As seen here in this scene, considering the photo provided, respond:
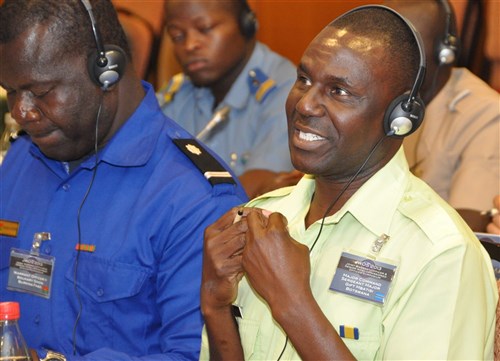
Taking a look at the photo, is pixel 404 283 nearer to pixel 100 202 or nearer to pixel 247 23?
pixel 100 202

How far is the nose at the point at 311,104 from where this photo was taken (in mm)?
1596

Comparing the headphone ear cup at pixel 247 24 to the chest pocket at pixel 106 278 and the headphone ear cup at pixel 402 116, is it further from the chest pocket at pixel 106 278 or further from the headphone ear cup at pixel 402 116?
the headphone ear cup at pixel 402 116

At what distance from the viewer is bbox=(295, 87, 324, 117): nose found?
1.60m

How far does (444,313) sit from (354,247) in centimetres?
23

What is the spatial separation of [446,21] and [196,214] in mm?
1154

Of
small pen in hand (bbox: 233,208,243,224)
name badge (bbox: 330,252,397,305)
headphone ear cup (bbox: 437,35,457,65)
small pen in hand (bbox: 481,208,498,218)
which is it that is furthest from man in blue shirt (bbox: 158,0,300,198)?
name badge (bbox: 330,252,397,305)

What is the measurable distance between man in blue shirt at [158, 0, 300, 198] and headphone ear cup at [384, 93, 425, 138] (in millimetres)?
1593

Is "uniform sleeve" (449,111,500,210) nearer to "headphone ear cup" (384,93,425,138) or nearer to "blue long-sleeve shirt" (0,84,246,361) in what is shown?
"blue long-sleeve shirt" (0,84,246,361)

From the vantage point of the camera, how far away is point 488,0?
3.12 meters

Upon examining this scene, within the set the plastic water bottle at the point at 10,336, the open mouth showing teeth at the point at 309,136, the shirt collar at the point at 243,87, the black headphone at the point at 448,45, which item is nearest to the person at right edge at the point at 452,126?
the black headphone at the point at 448,45

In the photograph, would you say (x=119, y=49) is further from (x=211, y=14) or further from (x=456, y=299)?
(x=211, y=14)

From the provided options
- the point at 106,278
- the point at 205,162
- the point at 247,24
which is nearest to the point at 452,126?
the point at 247,24

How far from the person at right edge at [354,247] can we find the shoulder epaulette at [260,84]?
1601 mm

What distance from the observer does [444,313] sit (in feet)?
4.60
